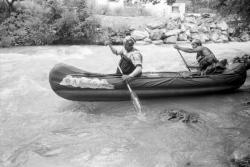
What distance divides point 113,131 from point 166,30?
11.1 m

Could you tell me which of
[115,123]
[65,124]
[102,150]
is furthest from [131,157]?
[65,124]

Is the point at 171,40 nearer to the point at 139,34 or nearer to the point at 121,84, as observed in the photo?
the point at 139,34

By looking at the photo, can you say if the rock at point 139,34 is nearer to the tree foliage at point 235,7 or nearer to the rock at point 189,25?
the rock at point 189,25

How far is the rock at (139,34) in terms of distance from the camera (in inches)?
588

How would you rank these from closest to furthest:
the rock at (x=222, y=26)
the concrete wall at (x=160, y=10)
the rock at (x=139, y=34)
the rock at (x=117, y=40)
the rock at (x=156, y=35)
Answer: the rock at (x=117, y=40) → the rock at (x=139, y=34) → the rock at (x=156, y=35) → the rock at (x=222, y=26) → the concrete wall at (x=160, y=10)

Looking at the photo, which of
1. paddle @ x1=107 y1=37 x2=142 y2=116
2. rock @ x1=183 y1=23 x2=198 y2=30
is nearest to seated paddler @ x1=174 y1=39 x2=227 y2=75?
paddle @ x1=107 y1=37 x2=142 y2=116

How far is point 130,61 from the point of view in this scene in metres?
6.79

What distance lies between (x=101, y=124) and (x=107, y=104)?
988 millimetres

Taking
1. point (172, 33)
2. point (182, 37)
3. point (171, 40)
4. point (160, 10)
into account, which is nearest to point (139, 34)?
point (171, 40)

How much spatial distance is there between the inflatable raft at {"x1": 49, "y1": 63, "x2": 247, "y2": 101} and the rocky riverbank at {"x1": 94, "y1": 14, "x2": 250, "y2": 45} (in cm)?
780

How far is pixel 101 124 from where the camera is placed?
19.9ft

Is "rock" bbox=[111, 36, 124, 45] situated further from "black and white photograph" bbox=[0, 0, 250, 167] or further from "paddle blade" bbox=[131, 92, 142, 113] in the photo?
"paddle blade" bbox=[131, 92, 142, 113]

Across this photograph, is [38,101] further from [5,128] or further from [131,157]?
[131,157]

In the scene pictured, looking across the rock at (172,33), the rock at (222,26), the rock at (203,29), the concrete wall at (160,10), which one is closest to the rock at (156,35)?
the rock at (172,33)
